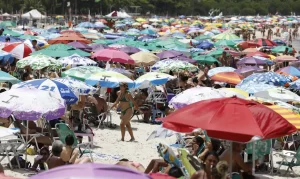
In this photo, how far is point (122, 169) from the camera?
4199mm

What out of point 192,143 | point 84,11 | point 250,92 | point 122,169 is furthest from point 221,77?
point 84,11

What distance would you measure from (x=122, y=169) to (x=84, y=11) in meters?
87.3

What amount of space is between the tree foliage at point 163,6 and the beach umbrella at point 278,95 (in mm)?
61956

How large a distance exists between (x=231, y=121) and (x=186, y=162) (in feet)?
2.56

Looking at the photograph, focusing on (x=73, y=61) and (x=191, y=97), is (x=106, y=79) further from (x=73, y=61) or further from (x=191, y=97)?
(x=73, y=61)

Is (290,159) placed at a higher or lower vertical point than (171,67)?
lower

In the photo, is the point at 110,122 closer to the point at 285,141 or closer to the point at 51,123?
the point at 51,123

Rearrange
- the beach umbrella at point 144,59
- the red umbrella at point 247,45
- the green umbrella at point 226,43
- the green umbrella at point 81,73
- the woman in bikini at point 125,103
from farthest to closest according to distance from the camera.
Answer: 1. the red umbrella at point 247,45
2. the green umbrella at point 226,43
3. the beach umbrella at point 144,59
4. the green umbrella at point 81,73
5. the woman in bikini at point 125,103

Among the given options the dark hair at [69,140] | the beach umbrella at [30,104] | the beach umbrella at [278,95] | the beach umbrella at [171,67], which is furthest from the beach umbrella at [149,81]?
the dark hair at [69,140]

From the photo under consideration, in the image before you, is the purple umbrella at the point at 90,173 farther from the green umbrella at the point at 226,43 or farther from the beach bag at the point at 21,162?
the green umbrella at the point at 226,43

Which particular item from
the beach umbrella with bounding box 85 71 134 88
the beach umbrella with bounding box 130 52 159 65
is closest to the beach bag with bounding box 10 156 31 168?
the beach umbrella with bounding box 85 71 134 88

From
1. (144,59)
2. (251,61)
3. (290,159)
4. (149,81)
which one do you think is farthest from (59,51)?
(290,159)

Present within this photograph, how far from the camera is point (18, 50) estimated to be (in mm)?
17047

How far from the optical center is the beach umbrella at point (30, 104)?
26.8ft
